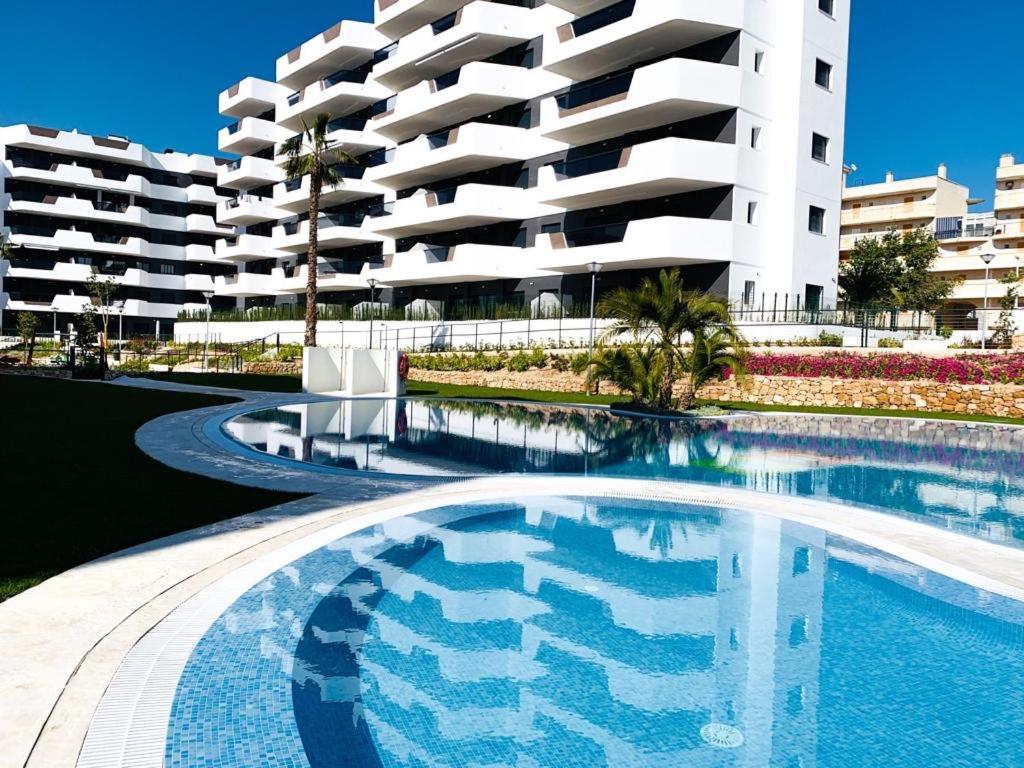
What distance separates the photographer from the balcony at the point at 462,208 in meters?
38.2

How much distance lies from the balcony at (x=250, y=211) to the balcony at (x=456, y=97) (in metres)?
16.1

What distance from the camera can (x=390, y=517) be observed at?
27.9 feet

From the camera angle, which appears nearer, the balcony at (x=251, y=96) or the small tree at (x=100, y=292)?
the small tree at (x=100, y=292)

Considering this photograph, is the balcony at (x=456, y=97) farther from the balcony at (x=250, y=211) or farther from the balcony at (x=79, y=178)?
the balcony at (x=79, y=178)

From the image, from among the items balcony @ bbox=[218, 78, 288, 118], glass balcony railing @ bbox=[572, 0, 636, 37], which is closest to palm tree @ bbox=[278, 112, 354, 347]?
glass balcony railing @ bbox=[572, 0, 636, 37]

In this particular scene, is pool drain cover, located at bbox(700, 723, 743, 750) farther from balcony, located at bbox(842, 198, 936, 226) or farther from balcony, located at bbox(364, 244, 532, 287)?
balcony, located at bbox(842, 198, 936, 226)

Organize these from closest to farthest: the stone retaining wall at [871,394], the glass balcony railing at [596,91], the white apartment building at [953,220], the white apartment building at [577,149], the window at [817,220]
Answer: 1. the stone retaining wall at [871,394]
2. the white apartment building at [577,149]
3. the glass balcony railing at [596,91]
4. the window at [817,220]
5. the white apartment building at [953,220]

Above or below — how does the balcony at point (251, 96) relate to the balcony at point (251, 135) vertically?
above

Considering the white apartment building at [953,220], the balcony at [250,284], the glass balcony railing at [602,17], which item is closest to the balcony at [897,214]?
the white apartment building at [953,220]

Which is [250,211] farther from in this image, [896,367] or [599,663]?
[599,663]

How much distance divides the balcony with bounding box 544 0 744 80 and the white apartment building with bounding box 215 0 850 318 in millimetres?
84

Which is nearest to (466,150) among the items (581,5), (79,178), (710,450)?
(581,5)

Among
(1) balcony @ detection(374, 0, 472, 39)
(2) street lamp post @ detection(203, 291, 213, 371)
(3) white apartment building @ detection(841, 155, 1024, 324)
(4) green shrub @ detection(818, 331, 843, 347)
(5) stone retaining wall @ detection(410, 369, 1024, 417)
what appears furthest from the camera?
(3) white apartment building @ detection(841, 155, 1024, 324)

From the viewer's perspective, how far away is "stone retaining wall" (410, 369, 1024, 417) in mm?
22562
